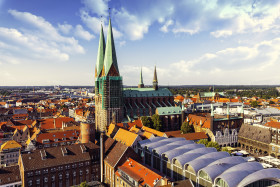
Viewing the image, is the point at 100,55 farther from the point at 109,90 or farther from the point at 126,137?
the point at 126,137

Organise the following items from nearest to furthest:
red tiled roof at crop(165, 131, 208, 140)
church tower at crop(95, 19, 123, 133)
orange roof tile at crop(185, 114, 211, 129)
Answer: red tiled roof at crop(165, 131, 208, 140) → orange roof tile at crop(185, 114, 211, 129) → church tower at crop(95, 19, 123, 133)

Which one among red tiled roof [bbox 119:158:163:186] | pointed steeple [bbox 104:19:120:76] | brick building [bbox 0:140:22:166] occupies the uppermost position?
pointed steeple [bbox 104:19:120:76]

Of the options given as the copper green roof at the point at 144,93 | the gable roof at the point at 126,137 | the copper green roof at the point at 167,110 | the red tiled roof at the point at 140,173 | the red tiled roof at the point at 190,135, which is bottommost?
the red tiled roof at the point at 190,135

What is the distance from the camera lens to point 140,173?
51.1 m

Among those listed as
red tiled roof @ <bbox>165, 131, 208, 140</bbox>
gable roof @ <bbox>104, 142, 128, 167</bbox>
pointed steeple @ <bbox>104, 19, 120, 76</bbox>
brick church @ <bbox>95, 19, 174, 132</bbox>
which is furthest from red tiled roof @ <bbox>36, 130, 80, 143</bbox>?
red tiled roof @ <bbox>165, 131, 208, 140</bbox>

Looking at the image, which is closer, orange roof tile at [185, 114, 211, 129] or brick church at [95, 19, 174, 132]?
orange roof tile at [185, 114, 211, 129]

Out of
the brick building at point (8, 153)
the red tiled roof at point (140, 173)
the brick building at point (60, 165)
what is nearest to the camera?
the red tiled roof at point (140, 173)

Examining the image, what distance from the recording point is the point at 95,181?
63.2m

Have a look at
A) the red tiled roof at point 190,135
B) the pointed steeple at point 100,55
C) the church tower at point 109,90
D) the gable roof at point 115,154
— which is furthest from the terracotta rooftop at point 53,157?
the pointed steeple at point 100,55

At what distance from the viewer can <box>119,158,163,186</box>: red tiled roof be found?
47325mm

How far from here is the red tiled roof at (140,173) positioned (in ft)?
155

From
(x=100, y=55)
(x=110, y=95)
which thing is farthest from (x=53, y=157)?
(x=100, y=55)

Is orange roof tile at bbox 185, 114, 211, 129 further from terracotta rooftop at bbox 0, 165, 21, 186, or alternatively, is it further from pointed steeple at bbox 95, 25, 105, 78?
terracotta rooftop at bbox 0, 165, 21, 186

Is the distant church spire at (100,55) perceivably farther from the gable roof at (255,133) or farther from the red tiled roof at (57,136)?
the gable roof at (255,133)
